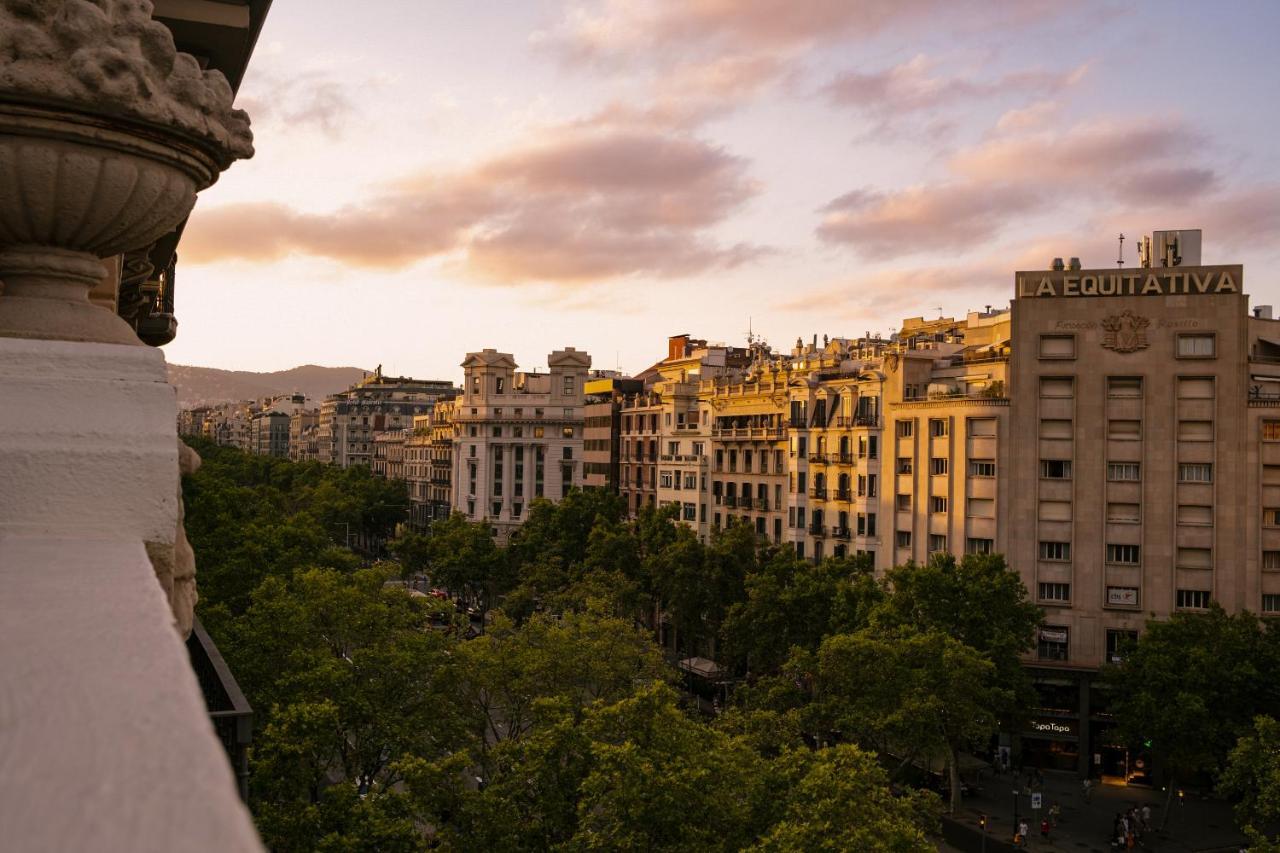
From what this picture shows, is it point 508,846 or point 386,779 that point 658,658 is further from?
point 508,846

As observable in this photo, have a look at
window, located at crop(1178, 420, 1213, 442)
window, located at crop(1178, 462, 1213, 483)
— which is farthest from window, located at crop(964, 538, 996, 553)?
window, located at crop(1178, 420, 1213, 442)

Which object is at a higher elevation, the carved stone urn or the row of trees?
the carved stone urn

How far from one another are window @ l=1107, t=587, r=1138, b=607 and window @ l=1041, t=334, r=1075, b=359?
1081 centimetres

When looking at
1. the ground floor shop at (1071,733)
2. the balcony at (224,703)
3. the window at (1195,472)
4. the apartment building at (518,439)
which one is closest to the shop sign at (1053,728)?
the ground floor shop at (1071,733)

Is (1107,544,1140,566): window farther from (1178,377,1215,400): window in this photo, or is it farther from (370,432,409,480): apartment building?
(370,432,409,480): apartment building

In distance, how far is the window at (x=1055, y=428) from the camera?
54.4 m

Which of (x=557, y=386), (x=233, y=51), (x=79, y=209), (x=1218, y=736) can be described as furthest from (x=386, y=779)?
(x=557, y=386)

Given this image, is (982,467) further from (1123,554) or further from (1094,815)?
(1094,815)

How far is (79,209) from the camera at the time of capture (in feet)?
17.1

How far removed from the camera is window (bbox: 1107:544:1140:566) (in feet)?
174

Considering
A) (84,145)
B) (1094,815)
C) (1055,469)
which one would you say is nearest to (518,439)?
(1055,469)

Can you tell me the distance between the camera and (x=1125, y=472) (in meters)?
53.2

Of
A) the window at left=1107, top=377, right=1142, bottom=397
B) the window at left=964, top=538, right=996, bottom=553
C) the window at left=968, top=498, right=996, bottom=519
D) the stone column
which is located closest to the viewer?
the stone column

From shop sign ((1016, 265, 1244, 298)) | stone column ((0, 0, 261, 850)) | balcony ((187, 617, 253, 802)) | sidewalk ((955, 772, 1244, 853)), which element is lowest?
sidewalk ((955, 772, 1244, 853))
